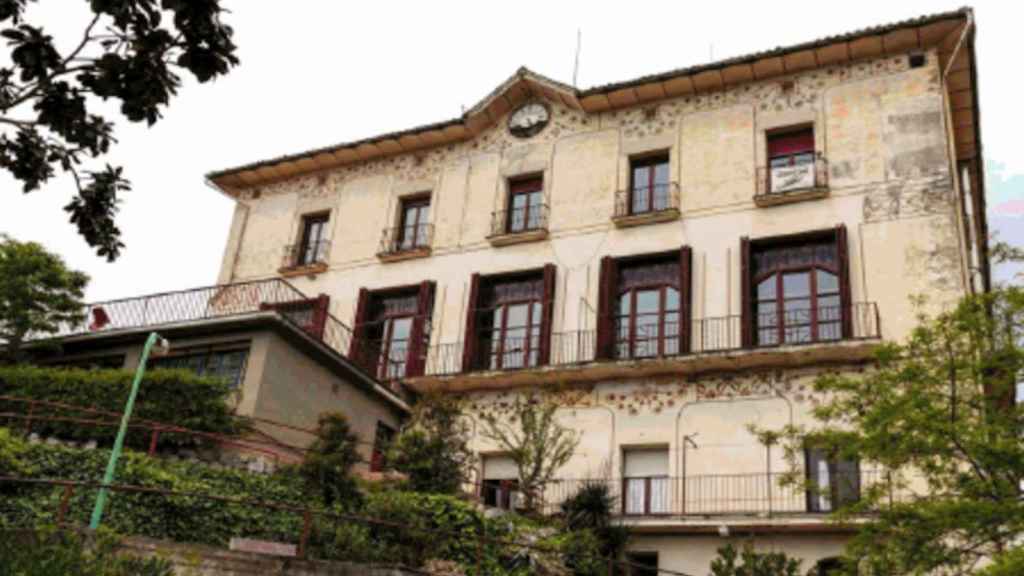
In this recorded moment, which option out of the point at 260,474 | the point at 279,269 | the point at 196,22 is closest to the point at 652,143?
the point at 279,269

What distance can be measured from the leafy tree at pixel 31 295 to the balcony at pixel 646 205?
1352 centimetres

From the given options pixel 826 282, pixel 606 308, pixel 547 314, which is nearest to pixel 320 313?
pixel 547 314

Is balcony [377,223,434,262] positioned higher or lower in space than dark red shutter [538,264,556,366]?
higher

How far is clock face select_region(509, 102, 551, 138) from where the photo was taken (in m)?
27.0

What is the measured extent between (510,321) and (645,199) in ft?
15.3

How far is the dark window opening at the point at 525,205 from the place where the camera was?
1017 inches

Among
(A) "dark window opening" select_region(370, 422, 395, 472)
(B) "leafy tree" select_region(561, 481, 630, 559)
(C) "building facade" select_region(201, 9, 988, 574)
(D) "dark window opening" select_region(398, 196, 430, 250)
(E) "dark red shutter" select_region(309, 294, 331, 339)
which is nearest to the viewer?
(B) "leafy tree" select_region(561, 481, 630, 559)

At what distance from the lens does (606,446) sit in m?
21.8

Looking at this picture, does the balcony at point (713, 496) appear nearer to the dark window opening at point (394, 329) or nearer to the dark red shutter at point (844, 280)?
the dark red shutter at point (844, 280)

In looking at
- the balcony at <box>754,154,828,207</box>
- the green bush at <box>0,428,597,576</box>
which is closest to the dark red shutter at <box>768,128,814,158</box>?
the balcony at <box>754,154,828,207</box>

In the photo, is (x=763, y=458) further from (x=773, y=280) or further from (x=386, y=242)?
(x=386, y=242)

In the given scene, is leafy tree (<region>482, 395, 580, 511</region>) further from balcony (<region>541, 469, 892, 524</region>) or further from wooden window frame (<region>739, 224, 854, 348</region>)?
wooden window frame (<region>739, 224, 854, 348</region>)

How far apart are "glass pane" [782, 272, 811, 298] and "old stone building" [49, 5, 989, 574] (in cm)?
6

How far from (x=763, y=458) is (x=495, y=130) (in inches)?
494
